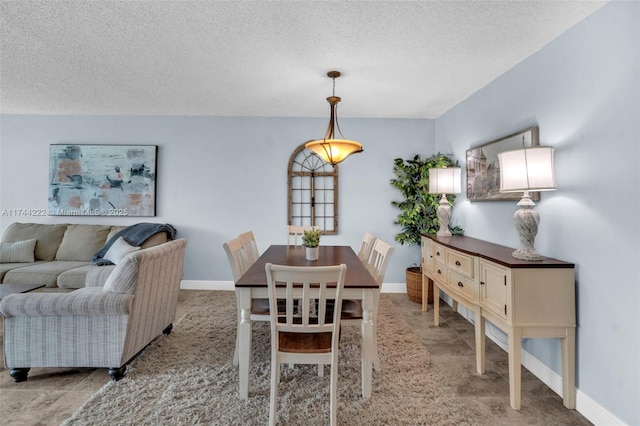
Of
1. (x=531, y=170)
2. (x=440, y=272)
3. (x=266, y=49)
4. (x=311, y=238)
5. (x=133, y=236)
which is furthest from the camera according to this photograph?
(x=133, y=236)

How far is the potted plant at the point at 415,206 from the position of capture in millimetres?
3762

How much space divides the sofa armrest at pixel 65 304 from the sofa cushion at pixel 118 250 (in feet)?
4.42

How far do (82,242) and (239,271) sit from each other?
2.89 meters

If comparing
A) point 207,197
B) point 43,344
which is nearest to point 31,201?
point 207,197

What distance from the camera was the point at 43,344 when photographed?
2.00m

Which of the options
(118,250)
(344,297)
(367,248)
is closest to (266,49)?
(367,248)

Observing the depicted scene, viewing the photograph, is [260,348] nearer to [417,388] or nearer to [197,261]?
[417,388]

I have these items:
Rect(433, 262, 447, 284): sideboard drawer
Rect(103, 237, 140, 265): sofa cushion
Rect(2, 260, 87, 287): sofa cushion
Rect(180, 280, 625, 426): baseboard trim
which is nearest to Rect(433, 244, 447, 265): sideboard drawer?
Rect(433, 262, 447, 284): sideboard drawer

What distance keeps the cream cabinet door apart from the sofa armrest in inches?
97.5

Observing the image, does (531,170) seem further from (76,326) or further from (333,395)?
(76,326)

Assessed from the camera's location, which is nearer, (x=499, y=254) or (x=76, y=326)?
(x=76, y=326)

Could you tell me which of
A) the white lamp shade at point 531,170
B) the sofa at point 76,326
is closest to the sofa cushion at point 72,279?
the sofa at point 76,326

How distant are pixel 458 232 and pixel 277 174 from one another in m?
2.48

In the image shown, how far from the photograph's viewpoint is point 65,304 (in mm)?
1948
